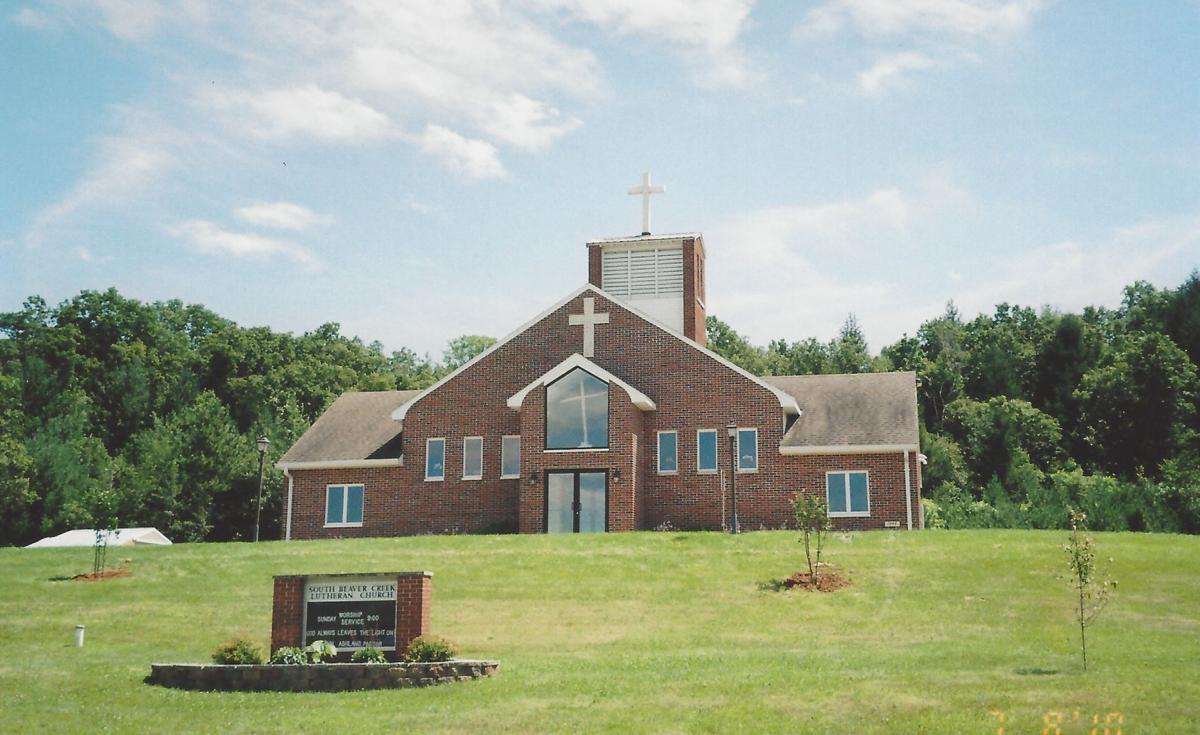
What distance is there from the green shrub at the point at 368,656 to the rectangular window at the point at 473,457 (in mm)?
19549

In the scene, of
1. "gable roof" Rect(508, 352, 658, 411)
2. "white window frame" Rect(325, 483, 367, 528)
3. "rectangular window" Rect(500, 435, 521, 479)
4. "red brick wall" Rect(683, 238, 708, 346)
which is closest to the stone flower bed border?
"gable roof" Rect(508, 352, 658, 411)

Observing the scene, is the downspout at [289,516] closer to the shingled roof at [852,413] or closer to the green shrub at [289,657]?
the shingled roof at [852,413]

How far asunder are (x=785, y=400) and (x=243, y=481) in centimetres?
2844

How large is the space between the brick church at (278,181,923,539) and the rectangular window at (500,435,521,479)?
0.05m

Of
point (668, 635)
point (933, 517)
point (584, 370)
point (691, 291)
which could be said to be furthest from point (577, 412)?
point (668, 635)

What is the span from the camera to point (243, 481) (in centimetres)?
5322

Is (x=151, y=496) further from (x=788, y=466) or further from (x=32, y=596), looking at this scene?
(x=788, y=466)

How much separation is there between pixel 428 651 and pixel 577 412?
18.3 m

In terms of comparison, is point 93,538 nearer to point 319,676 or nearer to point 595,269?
point 595,269

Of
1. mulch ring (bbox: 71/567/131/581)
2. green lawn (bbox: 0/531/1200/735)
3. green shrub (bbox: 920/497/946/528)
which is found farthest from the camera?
green shrub (bbox: 920/497/946/528)

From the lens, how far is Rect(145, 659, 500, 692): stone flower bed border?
1644 cm

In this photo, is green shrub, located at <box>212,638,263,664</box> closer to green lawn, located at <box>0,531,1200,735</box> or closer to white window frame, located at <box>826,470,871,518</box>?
green lawn, located at <box>0,531,1200,735</box>

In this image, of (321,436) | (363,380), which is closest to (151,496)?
(321,436)

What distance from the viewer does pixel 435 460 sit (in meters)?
37.7
